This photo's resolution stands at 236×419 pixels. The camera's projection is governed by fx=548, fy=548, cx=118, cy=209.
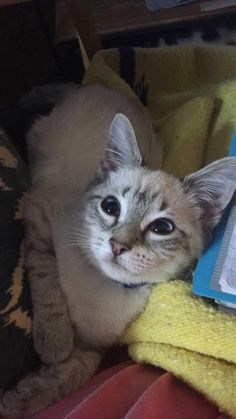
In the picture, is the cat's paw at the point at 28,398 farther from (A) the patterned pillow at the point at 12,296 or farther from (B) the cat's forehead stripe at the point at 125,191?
(B) the cat's forehead stripe at the point at 125,191

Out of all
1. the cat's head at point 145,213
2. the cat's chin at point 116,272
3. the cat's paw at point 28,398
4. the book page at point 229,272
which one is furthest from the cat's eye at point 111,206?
the cat's paw at point 28,398

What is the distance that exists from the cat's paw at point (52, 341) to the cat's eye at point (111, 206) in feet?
0.76

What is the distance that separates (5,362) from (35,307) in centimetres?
12

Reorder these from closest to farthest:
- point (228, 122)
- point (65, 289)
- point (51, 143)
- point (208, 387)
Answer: point (208, 387), point (65, 289), point (51, 143), point (228, 122)

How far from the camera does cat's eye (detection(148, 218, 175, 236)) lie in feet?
3.34

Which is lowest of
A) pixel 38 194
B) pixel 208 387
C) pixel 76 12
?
pixel 208 387

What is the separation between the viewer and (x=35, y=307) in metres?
1.07

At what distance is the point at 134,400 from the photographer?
0.97 meters

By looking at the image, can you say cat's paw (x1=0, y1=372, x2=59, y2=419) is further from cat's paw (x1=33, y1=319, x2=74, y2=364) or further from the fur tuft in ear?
the fur tuft in ear

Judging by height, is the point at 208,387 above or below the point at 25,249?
below

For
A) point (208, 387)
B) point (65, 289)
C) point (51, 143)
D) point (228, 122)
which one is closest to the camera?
point (208, 387)

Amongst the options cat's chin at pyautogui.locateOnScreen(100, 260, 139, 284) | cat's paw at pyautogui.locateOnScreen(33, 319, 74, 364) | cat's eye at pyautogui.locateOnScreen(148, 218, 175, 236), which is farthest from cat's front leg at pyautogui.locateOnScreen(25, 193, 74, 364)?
cat's eye at pyautogui.locateOnScreen(148, 218, 175, 236)

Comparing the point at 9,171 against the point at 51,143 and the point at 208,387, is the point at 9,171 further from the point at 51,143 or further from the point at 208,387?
the point at 208,387

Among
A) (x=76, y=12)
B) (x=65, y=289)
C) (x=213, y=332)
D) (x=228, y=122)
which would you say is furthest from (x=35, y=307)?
(x=76, y=12)
